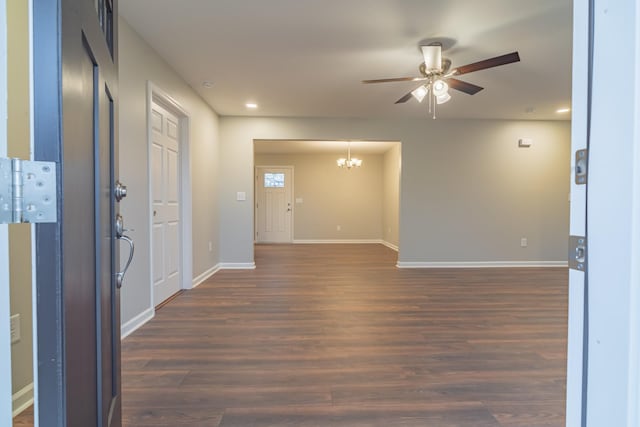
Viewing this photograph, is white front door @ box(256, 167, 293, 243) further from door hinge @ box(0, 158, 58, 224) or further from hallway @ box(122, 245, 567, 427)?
door hinge @ box(0, 158, 58, 224)

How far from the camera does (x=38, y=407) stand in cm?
52

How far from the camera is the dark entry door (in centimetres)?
53

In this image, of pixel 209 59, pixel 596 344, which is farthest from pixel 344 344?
pixel 209 59

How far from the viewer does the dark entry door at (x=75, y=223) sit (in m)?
0.53

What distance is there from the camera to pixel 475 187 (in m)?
5.12

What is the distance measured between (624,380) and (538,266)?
18.4 feet

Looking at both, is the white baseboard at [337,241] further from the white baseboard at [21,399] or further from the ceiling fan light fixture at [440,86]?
the white baseboard at [21,399]

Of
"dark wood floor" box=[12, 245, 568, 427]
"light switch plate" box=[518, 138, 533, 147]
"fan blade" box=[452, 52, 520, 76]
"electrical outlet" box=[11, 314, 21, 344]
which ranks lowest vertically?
"dark wood floor" box=[12, 245, 568, 427]

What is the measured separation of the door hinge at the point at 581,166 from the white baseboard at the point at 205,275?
152 inches

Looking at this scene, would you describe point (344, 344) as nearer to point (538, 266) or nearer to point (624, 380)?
point (624, 380)

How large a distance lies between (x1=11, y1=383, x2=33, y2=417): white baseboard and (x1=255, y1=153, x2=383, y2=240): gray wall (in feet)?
23.6

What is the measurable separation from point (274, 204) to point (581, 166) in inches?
317

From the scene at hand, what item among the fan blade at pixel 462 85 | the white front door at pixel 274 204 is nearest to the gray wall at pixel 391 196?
the white front door at pixel 274 204

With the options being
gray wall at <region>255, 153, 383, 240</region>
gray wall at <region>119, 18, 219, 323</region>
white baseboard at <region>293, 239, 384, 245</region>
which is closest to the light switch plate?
gray wall at <region>255, 153, 383, 240</region>
